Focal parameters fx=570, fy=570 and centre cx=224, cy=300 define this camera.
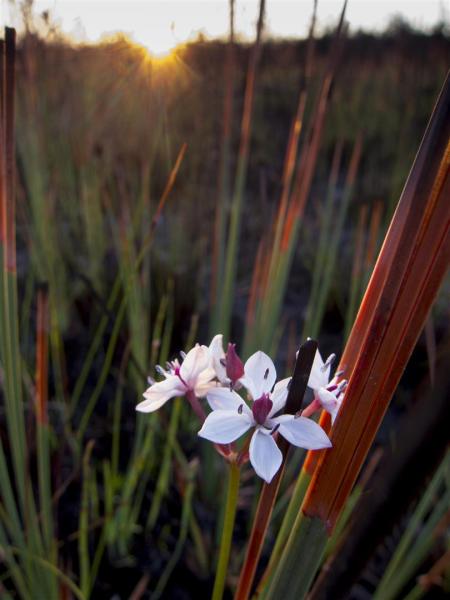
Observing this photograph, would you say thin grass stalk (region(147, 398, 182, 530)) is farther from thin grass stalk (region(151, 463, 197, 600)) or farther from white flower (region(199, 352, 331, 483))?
white flower (region(199, 352, 331, 483))

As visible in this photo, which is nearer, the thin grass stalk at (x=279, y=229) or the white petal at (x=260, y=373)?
the white petal at (x=260, y=373)

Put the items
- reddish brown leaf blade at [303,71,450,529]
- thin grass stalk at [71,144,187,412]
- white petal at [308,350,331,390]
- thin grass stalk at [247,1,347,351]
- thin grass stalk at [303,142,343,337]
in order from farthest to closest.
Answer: thin grass stalk at [303,142,343,337] < thin grass stalk at [247,1,347,351] < thin grass stalk at [71,144,187,412] < white petal at [308,350,331,390] < reddish brown leaf blade at [303,71,450,529]

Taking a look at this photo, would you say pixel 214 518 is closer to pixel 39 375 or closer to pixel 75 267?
pixel 39 375

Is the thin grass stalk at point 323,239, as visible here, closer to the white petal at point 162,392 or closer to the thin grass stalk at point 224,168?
the thin grass stalk at point 224,168

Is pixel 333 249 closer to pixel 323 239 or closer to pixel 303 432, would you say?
pixel 323 239

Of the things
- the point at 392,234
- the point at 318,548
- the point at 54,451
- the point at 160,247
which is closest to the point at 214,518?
the point at 54,451

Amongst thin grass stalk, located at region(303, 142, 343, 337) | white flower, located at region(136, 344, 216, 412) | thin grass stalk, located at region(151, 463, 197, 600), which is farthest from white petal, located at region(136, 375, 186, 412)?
thin grass stalk, located at region(303, 142, 343, 337)

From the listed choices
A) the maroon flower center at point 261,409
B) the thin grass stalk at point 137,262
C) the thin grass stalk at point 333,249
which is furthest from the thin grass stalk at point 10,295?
the thin grass stalk at point 333,249
